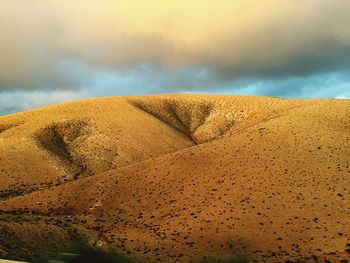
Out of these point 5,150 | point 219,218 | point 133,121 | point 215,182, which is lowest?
point 219,218


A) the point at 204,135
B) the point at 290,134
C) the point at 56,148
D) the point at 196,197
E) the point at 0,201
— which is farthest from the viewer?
the point at 204,135

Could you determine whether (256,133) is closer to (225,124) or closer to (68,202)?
(225,124)

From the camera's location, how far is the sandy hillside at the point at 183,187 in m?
32.2

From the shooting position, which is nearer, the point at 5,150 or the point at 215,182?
the point at 215,182

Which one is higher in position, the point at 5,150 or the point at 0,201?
the point at 5,150

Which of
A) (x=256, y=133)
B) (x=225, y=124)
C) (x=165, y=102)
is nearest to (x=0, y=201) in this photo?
(x=256, y=133)

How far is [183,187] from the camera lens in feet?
146

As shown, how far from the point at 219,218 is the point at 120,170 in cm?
1881

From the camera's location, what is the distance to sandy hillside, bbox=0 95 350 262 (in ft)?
105

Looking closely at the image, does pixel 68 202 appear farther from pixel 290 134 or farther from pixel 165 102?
pixel 165 102

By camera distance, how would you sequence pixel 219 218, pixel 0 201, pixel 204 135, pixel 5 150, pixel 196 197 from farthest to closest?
1. pixel 204 135
2. pixel 5 150
3. pixel 0 201
4. pixel 196 197
5. pixel 219 218

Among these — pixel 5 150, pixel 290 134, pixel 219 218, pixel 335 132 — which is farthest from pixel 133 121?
pixel 219 218

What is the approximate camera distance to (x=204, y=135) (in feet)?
252

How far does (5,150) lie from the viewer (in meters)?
60.2
